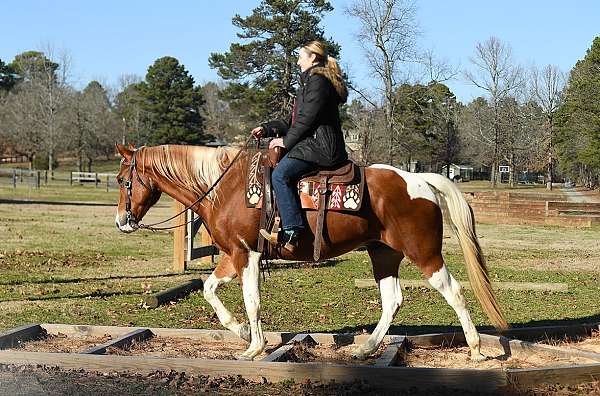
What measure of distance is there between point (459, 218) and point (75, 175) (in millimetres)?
62099

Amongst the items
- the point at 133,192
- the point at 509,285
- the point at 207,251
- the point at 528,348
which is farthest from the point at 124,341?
the point at 207,251

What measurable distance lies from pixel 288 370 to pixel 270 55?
4964cm

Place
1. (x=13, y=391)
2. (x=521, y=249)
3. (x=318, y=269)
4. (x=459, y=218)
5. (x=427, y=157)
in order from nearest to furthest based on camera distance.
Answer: (x=13, y=391), (x=459, y=218), (x=318, y=269), (x=521, y=249), (x=427, y=157)

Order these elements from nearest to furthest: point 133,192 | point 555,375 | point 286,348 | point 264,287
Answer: point 555,375, point 286,348, point 133,192, point 264,287

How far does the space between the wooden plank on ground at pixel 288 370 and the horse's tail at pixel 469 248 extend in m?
1.57

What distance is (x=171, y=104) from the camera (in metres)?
89.9

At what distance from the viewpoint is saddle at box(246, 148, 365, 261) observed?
7.91 metres

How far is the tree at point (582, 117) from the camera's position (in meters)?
61.4

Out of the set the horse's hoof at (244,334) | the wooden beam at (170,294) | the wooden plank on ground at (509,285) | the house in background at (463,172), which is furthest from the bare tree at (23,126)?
the horse's hoof at (244,334)

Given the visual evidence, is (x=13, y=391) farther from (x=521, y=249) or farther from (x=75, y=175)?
(x=75, y=175)

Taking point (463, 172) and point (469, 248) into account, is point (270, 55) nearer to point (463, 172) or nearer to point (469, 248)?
point (469, 248)

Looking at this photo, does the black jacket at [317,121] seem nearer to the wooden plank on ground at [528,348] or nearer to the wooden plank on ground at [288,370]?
the wooden plank on ground at [288,370]

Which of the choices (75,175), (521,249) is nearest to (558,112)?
(75,175)

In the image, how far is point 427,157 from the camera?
7525cm
